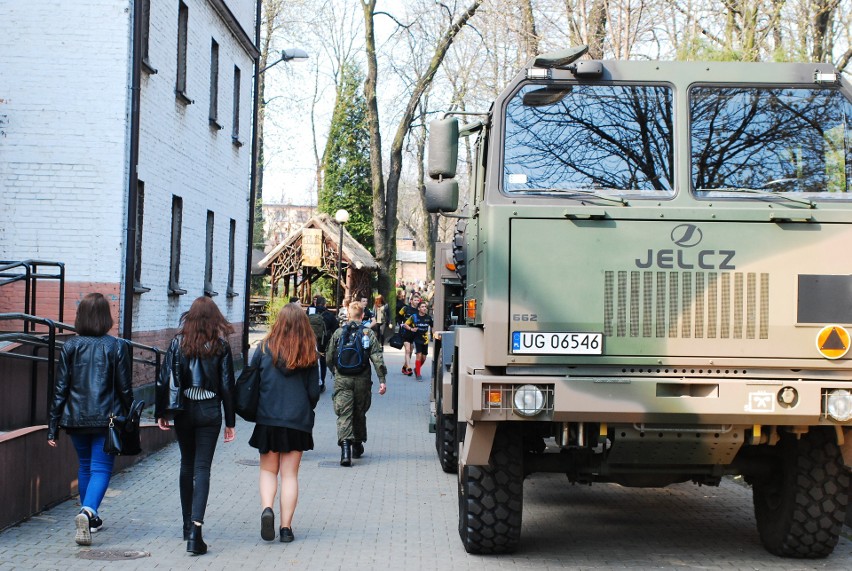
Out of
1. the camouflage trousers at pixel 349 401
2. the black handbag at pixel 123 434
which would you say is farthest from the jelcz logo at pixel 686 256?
the camouflage trousers at pixel 349 401

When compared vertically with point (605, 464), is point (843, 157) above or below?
above

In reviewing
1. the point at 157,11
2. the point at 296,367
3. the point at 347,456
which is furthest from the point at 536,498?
the point at 157,11

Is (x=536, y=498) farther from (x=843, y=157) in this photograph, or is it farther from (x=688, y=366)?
(x=843, y=157)

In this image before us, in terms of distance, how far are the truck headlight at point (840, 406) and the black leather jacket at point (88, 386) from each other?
4.52 meters

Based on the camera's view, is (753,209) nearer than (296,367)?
Yes

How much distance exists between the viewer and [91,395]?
25.0 feet

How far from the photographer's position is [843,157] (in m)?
7.36

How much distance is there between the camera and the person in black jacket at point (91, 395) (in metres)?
7.60

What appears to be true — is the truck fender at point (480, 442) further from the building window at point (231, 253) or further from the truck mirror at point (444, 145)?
the building window at point (231, 253)

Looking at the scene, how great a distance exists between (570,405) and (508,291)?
0.79 meters

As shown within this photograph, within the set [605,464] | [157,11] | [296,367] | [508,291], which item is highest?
[157,11]

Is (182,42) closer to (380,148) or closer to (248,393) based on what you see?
(248,393)

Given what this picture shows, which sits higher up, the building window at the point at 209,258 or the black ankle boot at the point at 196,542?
the building window at the point at 209,258

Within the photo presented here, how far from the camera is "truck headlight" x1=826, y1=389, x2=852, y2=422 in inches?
262
